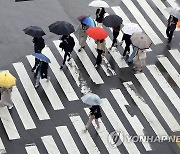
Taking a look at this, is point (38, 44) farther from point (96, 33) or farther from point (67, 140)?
point (67, 140)

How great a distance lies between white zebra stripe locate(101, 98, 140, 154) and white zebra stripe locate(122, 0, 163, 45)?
476cm

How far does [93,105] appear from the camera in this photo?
21234 mm

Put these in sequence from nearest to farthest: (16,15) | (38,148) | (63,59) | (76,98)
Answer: (38,148) < (76,98) < (63,59) < (16,15)

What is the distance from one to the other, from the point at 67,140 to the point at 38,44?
13.8ft

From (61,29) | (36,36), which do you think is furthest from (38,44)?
(61,29)

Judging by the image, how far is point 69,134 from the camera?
2202 centimetres

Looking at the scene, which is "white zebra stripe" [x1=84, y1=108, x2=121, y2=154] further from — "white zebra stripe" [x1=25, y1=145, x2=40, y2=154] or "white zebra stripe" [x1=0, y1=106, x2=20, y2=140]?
"white zebra stripe" [x1=0, y1=106, x2=20, y2=140]

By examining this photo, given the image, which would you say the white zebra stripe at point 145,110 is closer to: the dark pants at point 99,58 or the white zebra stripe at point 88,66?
the white zebra stripe at point 88,66

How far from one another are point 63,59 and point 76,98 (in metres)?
2.27

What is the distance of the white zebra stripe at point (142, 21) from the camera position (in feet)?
89.1

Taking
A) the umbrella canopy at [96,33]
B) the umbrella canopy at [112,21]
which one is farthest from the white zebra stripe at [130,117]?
the umbrella canopy at [112,21]

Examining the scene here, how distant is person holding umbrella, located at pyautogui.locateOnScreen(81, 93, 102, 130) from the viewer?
21.1 metres

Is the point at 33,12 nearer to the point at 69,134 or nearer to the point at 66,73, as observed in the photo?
the point at 66,73

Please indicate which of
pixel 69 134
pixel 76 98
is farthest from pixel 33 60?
pixel 69 134
